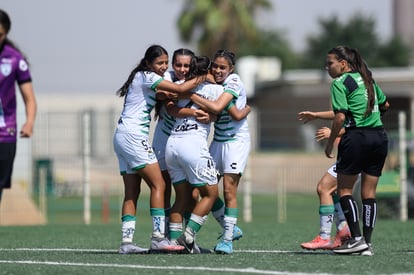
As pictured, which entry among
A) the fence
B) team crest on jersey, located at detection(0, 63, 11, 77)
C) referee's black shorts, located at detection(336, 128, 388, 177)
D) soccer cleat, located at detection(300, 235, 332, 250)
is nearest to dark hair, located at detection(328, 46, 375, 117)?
referee's black shorts, located at detection(336, 128, 388, 177)

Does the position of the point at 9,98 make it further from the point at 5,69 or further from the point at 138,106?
the point at 138,106

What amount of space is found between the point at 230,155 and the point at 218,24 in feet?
126

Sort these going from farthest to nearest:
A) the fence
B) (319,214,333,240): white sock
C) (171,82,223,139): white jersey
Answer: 1. the fence
2. (319,214,333,240): white sock
3. (171,82,223,139): white jersey

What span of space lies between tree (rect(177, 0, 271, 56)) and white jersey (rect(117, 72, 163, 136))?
3780 centimetres

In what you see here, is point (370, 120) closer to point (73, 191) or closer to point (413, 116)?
point (413, 116)

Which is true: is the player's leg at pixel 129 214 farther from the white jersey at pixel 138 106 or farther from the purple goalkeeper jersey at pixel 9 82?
the purple goalkeeper jersey at pixel 9 82

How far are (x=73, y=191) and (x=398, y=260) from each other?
933 inches

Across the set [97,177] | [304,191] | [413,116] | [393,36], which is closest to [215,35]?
[304,191]

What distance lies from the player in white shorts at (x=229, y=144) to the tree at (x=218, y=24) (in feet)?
123

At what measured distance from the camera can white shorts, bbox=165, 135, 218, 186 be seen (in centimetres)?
1041

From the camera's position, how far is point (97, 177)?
1204 inches

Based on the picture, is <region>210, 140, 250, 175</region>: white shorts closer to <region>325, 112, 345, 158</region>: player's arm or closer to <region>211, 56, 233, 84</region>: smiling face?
<region>211, 56, 233, 84</region>: smiling face

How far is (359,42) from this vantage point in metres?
90.2

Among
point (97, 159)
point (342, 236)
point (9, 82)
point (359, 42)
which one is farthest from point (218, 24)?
point (359, 42)
